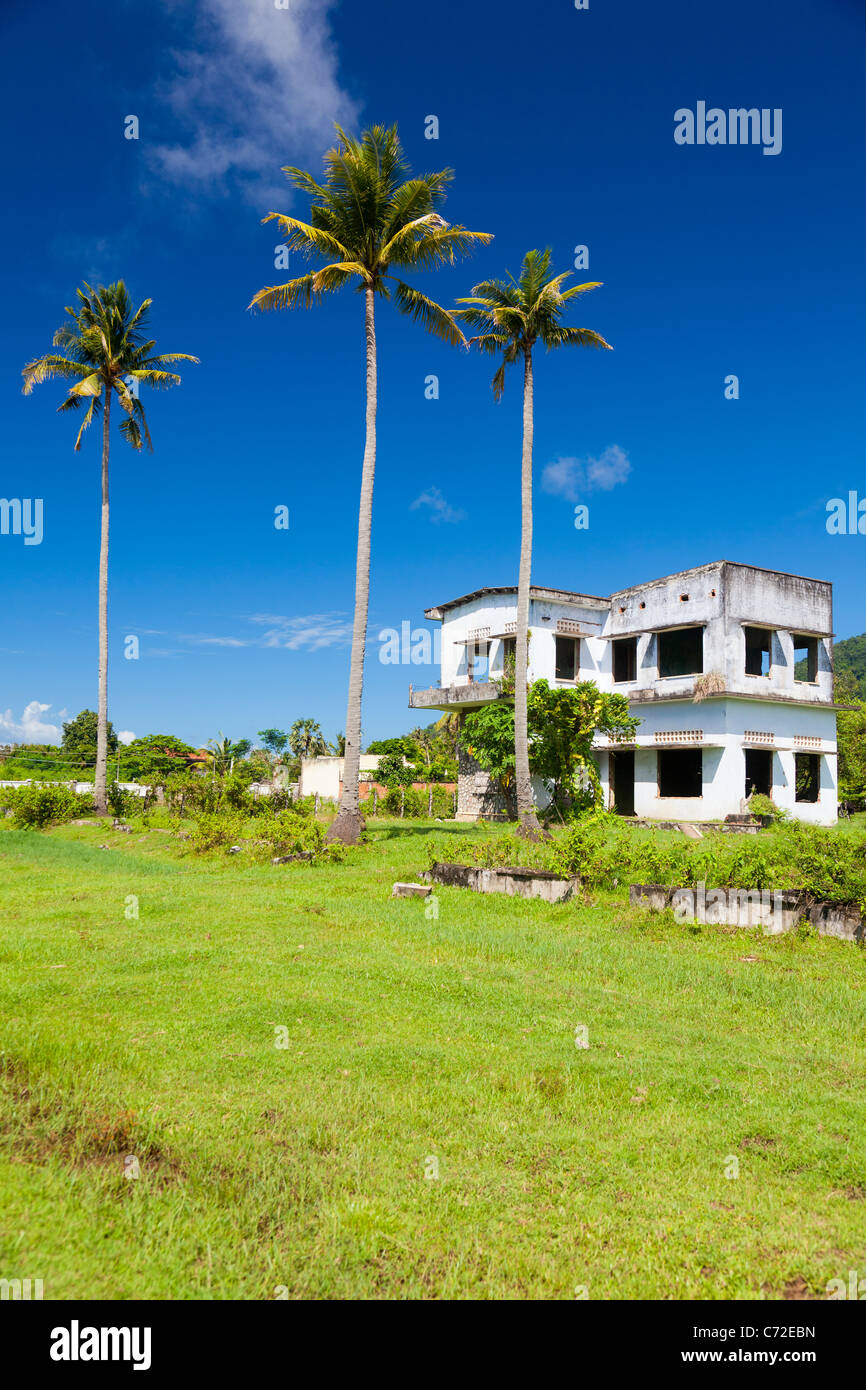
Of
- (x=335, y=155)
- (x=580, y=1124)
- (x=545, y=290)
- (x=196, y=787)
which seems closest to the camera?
(x=580, y=1124)

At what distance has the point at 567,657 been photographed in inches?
1298

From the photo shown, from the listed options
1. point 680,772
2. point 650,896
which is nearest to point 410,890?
point 650,896

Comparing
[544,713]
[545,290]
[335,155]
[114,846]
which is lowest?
[114,846]

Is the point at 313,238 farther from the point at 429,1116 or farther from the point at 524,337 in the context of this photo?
the point at 429,1116

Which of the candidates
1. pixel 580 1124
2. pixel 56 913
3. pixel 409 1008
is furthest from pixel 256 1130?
pixel 56 913

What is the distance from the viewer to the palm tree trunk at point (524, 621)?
1950 cm

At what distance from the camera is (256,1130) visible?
4254 mm

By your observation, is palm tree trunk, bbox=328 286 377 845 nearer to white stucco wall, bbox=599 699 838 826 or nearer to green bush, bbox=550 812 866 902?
green bush, bbox=550 812 866 902

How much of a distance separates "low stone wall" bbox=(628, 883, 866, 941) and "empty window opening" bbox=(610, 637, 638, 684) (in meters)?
23.1

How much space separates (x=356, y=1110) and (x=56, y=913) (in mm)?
7283

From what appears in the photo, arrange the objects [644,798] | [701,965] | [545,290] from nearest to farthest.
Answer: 1. [701,965]
2. [545,290]
3. [644,798]

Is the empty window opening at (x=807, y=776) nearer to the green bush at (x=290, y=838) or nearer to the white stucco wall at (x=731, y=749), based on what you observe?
the white stucco wall at (x=731, y=749)

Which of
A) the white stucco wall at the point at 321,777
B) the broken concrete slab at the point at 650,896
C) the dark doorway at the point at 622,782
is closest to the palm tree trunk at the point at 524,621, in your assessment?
the broken concrete slab at the point at 650,896
